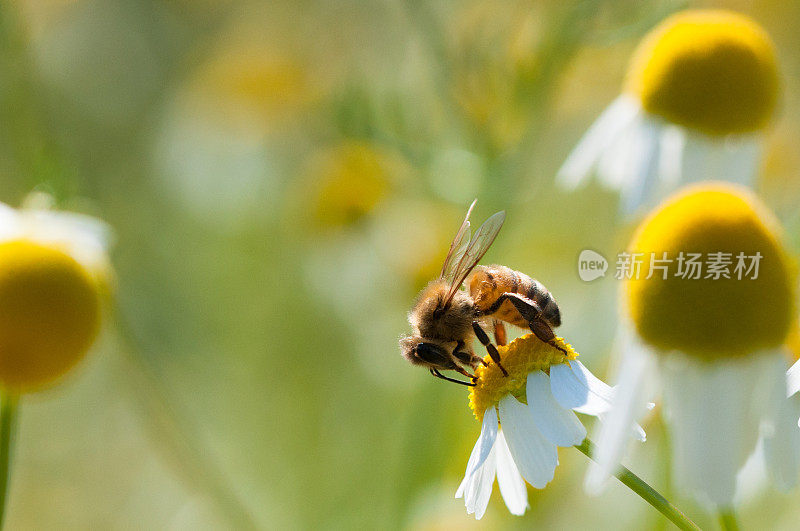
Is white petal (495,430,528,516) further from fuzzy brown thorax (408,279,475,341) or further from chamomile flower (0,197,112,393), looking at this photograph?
chamomile flower (0,197,112,393)

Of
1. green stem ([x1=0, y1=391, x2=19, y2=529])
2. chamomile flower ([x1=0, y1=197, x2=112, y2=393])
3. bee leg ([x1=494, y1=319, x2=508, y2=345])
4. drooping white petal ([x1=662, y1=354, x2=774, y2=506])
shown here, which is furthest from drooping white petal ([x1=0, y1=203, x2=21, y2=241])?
drooping white petal ([x1=662, y1=354, x2=774, y2=506])

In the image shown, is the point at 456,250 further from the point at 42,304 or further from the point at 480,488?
the point at 42,304

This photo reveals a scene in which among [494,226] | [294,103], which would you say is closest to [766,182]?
[294,103]

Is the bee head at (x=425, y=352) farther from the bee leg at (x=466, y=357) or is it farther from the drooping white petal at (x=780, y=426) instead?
the drooping white petal at (x=780, y=426)

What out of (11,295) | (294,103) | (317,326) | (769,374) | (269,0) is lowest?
(769,374)

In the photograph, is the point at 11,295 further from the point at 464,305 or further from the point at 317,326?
the point at 317,326

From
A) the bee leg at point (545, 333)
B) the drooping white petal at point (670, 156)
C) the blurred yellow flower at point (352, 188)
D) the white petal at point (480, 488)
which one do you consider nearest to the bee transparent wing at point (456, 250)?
the bee leg at point (545, 333)
